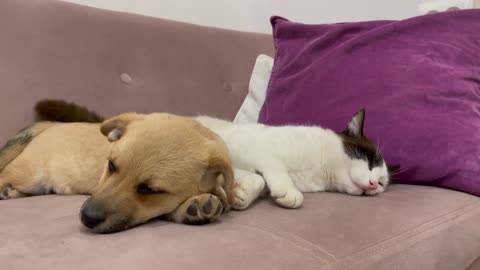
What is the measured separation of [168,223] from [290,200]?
0.29 metres

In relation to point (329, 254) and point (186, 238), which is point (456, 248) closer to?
point (329, 254)

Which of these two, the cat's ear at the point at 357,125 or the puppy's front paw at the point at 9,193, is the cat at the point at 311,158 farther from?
the puppy's front paw at the point at 9,193

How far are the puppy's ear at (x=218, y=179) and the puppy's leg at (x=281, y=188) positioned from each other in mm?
119

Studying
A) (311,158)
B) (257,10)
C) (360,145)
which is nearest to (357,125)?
(360,145)

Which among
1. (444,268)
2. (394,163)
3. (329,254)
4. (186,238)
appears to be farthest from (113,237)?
(394,163)

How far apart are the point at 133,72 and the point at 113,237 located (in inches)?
43.3

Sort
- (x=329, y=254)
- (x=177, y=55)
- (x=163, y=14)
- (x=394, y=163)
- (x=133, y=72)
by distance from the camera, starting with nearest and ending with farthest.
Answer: (x=329, y=254) → (x=394, y=163) → (x=133, y=72) → (x=177, y=55) → (x=163, y=14)

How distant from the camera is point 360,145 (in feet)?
4.43

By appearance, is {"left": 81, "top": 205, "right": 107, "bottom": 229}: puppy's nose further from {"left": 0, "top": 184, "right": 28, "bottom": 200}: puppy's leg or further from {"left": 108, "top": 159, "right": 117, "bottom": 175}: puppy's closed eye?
{"left": 0, "top": 184, "right": 28, "bottom": 200}: puppy's leg

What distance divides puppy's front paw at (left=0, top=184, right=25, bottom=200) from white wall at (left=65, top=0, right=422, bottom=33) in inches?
45.9

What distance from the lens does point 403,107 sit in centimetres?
138

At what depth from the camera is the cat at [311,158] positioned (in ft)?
4.06

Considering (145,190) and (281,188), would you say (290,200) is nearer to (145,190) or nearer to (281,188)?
(281,188)

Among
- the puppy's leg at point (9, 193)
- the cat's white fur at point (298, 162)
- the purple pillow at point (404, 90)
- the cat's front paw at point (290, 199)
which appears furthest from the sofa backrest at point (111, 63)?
the cat's front paw at point (290, 199)
